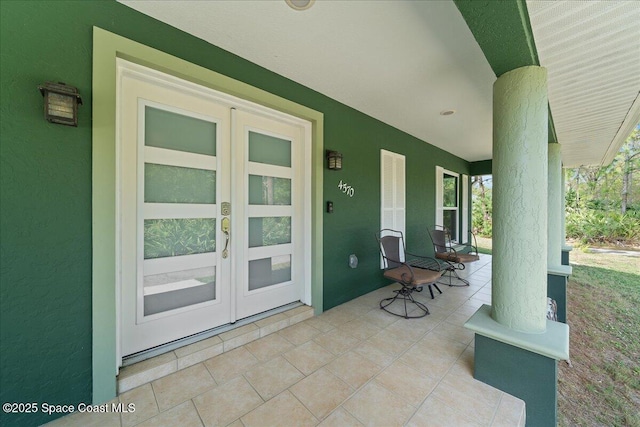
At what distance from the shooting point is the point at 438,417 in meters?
1.46

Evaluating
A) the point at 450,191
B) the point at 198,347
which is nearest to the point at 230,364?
the point at 198,347

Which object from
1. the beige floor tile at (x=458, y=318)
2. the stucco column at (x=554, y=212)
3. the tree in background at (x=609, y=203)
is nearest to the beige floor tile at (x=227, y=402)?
the beige floor tile at (x=458, y=318)

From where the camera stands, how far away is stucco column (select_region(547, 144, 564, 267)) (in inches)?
148

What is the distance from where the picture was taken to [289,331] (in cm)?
244

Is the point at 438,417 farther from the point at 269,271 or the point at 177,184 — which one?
the point at 177,184

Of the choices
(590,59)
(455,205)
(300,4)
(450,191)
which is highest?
(300,4)

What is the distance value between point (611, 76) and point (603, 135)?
2607 mm

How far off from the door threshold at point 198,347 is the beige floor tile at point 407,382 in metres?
1.10

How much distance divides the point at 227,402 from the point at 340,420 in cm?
73

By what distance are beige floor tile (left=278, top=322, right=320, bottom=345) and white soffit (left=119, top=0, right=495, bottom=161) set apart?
2604mm

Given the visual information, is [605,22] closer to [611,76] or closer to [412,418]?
[611,76]

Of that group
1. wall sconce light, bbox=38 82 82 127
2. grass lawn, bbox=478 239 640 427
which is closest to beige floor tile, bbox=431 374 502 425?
grass lawn, bbox=478 239 640 427

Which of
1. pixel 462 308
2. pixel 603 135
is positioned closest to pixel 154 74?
pixel 462 308

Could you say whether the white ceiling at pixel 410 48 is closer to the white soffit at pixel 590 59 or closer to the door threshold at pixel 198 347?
the white soffit at pixel 590 59
